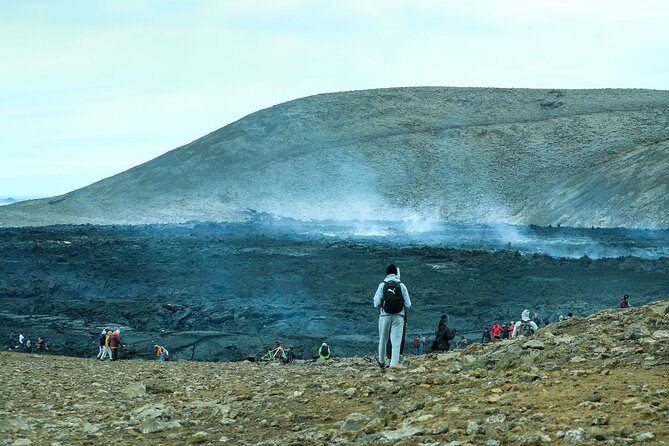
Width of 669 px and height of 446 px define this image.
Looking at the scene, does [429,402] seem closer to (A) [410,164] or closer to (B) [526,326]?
(B) [526,326]

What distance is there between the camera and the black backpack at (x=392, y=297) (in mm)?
13484

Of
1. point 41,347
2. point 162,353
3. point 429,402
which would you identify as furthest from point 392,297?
point 41,347

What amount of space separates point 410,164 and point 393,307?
102619 millimetres

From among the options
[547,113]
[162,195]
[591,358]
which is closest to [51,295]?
[591,358]

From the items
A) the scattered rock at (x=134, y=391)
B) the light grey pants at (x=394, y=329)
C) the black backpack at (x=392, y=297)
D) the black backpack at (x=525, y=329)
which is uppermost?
the black backpack at (x=392, y=297)

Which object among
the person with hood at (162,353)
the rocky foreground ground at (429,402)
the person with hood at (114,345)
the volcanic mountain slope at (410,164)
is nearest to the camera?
the rocky foreground ground at (429,402)

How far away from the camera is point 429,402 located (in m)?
9.84

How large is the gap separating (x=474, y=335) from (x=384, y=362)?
18836 millimetres

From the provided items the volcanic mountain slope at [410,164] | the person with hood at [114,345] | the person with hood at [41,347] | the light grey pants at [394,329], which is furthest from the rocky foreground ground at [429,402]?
the volcanic mountain slope at [410,164]

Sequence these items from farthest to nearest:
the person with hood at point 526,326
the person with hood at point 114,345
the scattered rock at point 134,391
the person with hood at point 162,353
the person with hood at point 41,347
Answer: the person with hood at point 41,347
the person with hood at point 162,353
the person with hood at point 114,345
the person with hood at point 526,326
the scattered rock at point 134,391

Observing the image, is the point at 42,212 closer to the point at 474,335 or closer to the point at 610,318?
the point at 474,335

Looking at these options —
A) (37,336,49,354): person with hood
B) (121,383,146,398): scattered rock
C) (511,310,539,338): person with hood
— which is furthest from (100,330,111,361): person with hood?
(511,310,539,338): person with hood

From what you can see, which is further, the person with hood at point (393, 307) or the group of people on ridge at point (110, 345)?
the group of people on ridge at point (110, 345)

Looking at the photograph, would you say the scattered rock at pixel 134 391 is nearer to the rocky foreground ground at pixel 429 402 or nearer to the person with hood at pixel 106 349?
the rocky foreground ground at pixel 429 402
